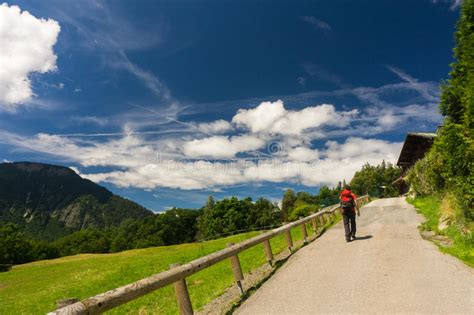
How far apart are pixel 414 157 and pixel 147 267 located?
4137 cm

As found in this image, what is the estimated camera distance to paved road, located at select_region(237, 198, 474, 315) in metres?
5.56

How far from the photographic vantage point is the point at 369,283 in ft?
22.3

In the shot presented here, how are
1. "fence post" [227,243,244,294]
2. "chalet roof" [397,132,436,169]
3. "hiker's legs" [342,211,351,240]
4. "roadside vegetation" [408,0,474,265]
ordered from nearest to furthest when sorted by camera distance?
"fence post" [227,243,244,294] < "roadside vegetation" [408,0,474,265] < "hiker's legs" [342,211,351,240] < "chalet roof" [397,132,436,169]

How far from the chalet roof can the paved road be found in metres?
31.0

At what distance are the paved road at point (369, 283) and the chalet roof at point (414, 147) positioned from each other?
31017 millimetres

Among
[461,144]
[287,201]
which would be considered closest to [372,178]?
[287,201]

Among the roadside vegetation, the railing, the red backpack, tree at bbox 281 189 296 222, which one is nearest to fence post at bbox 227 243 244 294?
the railing

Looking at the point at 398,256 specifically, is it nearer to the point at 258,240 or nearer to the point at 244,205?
the point at 258,240

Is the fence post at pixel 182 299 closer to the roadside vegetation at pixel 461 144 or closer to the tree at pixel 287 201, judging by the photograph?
the roadside vegetation at pixel 461 144

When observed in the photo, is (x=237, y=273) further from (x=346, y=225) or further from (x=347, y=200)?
(x=347, y=200)

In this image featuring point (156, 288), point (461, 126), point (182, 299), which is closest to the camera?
point (156, 288)

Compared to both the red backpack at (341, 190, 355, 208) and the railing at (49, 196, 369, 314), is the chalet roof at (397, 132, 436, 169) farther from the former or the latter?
the railing at (49, 196, 369, 314)

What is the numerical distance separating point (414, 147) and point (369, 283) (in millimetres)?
43233

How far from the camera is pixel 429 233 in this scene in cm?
1344
